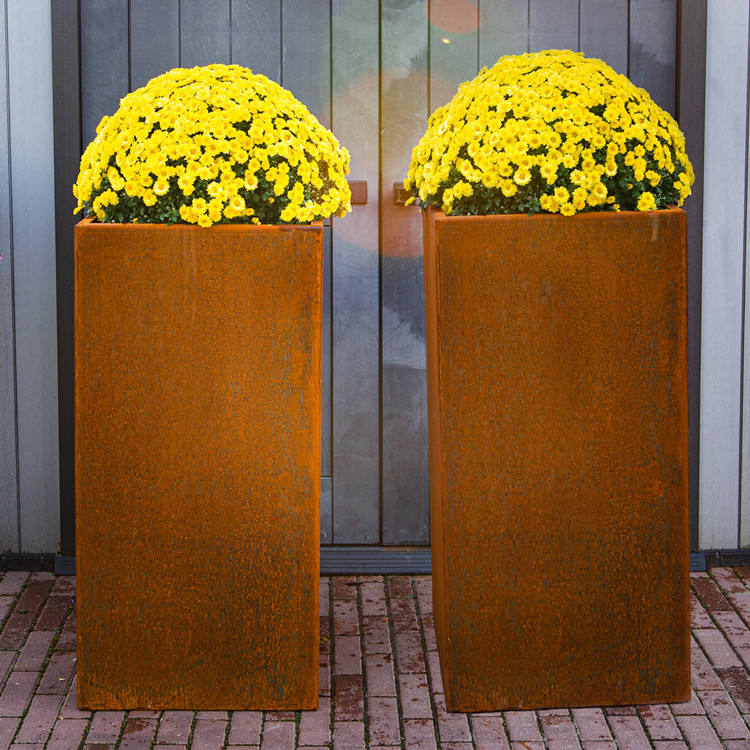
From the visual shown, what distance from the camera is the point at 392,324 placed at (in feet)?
13.5

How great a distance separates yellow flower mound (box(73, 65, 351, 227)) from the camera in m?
3.00

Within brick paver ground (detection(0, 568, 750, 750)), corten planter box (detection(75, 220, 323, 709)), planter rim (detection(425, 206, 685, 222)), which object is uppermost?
planter rim (detection(425, 206, 685, 222))

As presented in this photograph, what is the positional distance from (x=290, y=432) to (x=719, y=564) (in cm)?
204

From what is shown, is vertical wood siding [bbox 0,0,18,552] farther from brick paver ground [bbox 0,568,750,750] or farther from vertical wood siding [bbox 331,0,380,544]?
vertical wood siding [bbox 331,0,380,544]

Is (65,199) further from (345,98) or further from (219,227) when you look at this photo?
(219,227)

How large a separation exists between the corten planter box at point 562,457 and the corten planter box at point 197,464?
16.6 inches

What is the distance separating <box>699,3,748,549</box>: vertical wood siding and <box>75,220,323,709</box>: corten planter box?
69.6 inches

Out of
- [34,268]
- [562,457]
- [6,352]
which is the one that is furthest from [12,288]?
[562,457]

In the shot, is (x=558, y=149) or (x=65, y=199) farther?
(x=65, y=199)

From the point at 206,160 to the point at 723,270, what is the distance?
2.11 meters

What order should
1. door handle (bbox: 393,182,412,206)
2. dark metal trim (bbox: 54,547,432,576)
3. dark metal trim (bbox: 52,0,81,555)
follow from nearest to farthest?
dark metal trim (bbox: 52,0,81,555), door handle (bbox: 393,182,412,206), dark metal trim (bbox: 54,547,432,576)

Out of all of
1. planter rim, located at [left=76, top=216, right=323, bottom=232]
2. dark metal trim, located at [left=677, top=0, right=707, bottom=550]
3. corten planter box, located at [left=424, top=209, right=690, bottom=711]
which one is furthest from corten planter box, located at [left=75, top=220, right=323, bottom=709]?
dark metal trim, located at [left=677, top=0, right=707, bottom=550]

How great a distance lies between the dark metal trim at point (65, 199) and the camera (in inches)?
153

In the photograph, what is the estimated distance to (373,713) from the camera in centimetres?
320
